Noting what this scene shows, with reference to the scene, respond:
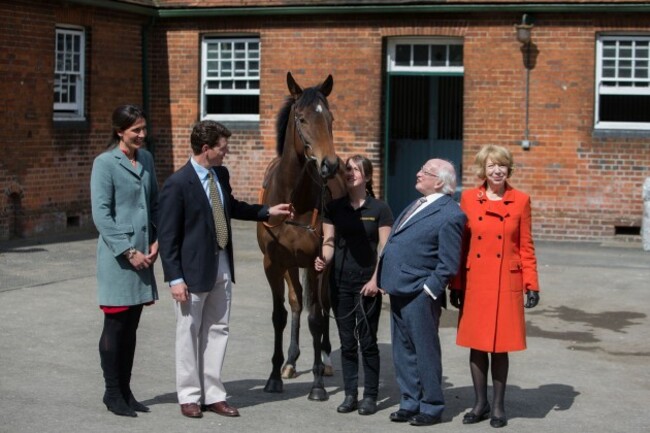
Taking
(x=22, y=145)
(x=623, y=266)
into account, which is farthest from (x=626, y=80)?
(x=22, y=145)

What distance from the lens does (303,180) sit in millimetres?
9258

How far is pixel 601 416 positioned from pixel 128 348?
3.27 metres

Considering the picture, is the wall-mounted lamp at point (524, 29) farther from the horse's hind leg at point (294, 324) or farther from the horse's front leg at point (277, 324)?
the horse's front leg at point (277, 324)

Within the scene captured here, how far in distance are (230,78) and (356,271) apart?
14.0 m

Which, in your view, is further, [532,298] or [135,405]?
[135,405]

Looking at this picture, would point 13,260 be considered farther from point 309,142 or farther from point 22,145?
point 309,142

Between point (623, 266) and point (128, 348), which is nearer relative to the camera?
point (128, 348)

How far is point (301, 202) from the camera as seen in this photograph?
366 inches

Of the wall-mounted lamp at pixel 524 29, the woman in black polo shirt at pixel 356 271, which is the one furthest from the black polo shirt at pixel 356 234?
the wall-mounted lamp at pixel 524 29

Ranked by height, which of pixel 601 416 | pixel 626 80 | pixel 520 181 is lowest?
pixel 601 416

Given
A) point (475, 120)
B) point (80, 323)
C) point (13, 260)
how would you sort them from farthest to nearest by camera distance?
point (475, 120) < point (13, 260) < point (80, 323)

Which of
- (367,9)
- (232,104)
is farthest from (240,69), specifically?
(367,9)

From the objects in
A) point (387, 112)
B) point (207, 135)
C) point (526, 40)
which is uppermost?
point (526, 40)

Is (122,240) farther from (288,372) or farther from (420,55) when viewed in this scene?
(420,55)
